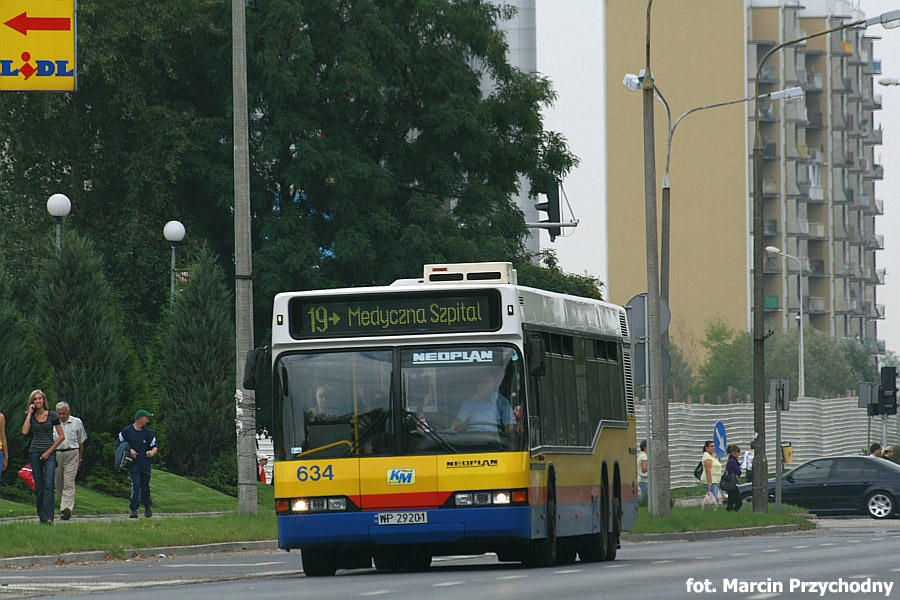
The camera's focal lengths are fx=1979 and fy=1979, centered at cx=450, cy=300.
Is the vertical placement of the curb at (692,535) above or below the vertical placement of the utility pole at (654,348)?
below

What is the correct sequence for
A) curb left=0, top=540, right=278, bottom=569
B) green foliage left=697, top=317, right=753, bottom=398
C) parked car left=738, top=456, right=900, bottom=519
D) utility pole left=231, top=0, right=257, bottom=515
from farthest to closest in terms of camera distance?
1. green foliage left=697, top=317, right=753, bottom=398
2. parked car left=738, top=456, right=900, bottom=519
3. utility pole left=231, top=0, right=257, bottom=515
4. curb left=0, top=540, right=278, bottom=569

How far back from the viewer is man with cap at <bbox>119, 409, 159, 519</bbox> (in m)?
29.9

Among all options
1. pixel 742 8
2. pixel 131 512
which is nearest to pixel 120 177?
pixel 131 512

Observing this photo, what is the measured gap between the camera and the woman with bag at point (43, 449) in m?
25.4

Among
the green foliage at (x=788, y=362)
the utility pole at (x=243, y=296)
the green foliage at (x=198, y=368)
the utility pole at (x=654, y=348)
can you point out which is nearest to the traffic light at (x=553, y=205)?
the green foliage at (x=198, y=368)

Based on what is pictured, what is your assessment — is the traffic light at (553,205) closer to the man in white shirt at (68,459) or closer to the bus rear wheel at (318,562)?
the man in white shirt at (68,459)

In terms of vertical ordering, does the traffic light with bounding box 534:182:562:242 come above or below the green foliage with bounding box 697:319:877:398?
above

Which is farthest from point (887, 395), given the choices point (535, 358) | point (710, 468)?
point (535, 358)

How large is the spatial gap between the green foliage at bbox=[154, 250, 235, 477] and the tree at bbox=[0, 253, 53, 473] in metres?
5.96

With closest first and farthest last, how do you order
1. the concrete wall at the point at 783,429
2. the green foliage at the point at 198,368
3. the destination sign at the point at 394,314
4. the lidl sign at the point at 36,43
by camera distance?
the destination sign at the point at 394,314, the lidl sign at the point at 36,43, the green foliage at the point at 198,368, the concrete wall at the point at 783,429

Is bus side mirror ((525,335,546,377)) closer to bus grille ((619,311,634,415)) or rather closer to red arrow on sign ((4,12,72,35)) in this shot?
bus grille ((619,311,634,415))

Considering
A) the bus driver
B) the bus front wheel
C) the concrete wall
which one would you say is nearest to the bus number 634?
the bus driver

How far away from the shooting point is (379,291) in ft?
60.4

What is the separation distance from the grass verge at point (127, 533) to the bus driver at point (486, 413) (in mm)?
6320
